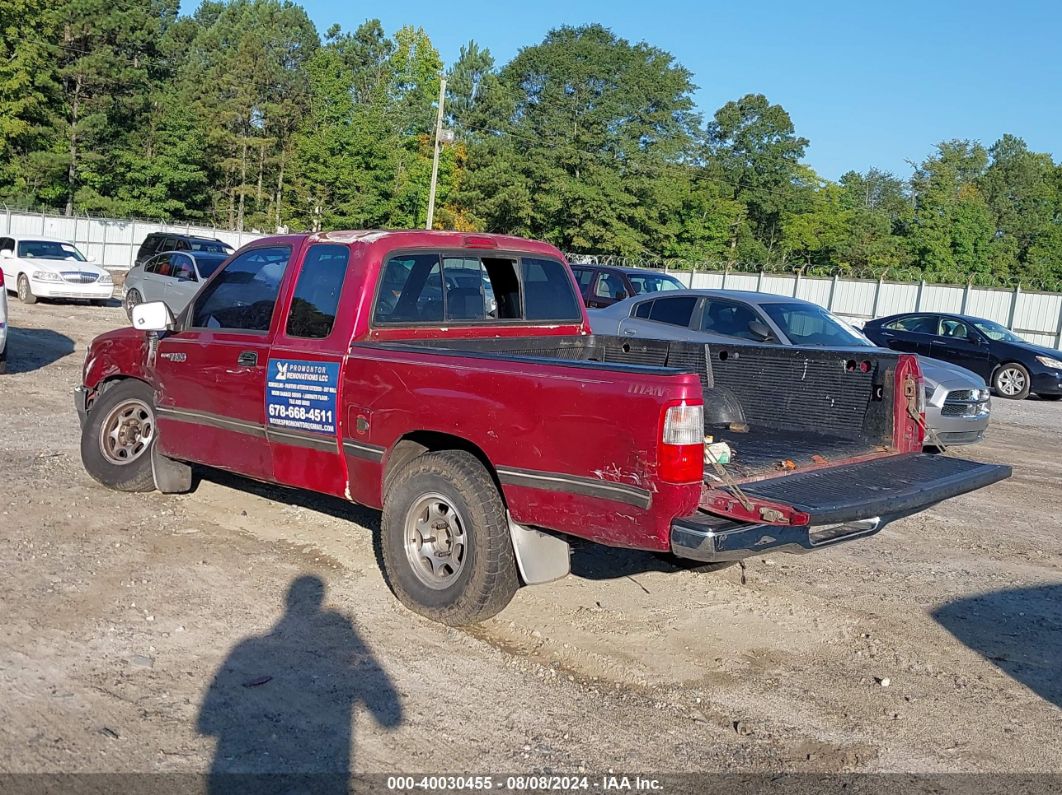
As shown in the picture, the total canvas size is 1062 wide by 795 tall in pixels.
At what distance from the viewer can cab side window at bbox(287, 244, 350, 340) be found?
5871mm

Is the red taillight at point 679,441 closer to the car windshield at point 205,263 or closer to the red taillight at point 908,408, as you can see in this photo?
the red taillight at point 908,408

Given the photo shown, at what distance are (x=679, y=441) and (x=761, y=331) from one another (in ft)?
24.9

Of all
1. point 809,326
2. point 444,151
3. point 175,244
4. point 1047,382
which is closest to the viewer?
point 809,326

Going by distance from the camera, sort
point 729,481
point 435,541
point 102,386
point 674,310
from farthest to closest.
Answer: point 674,310, point 102,386, point 435,541, point 729,481

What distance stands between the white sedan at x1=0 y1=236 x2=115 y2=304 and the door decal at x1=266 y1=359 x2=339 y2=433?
63.2 feet

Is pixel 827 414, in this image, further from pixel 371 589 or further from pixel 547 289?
pixel 371 589

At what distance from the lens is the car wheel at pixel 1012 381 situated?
18.7 m

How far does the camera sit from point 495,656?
492cm

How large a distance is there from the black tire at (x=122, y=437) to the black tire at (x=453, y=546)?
2.69m

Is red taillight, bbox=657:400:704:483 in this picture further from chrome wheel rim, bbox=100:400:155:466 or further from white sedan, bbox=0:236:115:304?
white sedan, bbox=0:236:115:304

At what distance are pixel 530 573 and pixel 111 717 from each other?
6.23 ft

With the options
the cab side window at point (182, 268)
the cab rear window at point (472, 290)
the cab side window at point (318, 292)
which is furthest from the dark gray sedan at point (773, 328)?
the cab side window at point (182, 268)


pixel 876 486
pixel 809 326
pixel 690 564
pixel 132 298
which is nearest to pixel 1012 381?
pixel 809 326

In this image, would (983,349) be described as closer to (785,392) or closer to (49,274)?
(785,392)
